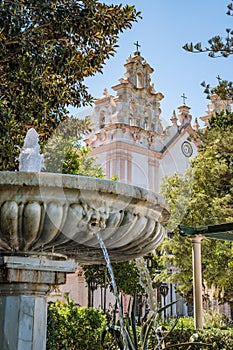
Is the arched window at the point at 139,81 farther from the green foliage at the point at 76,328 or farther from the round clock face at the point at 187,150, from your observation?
the green foliage at the point at 76,328

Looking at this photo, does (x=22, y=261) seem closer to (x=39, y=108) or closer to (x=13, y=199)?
(x=13, y=199)

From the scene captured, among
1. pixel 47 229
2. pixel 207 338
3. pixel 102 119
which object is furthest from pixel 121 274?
pixel 47 229

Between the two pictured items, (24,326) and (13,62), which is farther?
(13,62)

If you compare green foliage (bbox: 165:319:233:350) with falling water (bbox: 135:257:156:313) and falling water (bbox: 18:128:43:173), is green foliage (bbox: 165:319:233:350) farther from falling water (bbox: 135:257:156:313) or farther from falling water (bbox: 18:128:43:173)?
falling water (bbox: 18:128:43:173)

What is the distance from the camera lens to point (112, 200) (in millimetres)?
2916

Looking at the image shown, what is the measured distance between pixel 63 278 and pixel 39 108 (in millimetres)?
4658

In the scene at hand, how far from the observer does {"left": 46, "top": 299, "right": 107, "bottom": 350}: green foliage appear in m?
6.92

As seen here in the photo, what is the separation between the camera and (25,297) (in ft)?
10.0

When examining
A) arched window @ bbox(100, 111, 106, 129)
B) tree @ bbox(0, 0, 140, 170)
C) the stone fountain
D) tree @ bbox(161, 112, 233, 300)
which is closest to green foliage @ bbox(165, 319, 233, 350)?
arched window @ bbox(100, 111, 106, 129)

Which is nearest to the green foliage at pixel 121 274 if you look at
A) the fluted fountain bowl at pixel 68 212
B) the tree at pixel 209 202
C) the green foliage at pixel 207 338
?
the tree at pixel 209 202

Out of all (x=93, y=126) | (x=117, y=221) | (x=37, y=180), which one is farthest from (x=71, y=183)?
(x=93, y=126)

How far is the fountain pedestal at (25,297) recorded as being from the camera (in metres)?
2.96

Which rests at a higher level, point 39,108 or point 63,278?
point 39,108

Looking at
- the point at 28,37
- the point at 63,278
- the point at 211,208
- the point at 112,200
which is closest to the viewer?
the point at 112,200
